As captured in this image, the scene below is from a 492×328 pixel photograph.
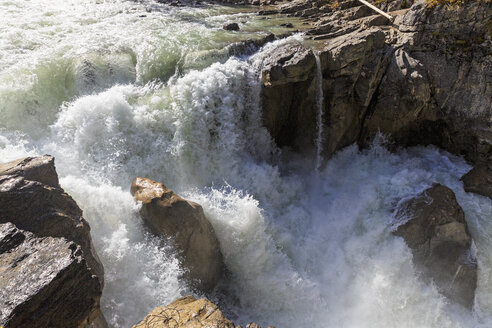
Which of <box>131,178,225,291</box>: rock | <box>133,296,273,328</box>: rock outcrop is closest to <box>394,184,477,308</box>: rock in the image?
<box>131,178,225,291</box>: rock

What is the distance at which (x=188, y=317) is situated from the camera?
368 centimetres

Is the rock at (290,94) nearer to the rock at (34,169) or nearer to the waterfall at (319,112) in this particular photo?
the waterfall at (319,112)

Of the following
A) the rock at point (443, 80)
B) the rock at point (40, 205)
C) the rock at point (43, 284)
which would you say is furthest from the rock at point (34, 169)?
the rock at point (443, 80)

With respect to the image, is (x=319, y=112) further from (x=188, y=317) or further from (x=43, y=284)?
(x=43, y=284)

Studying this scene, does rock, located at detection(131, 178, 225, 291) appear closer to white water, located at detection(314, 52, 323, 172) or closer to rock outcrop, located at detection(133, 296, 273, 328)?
rock outcrop, located at detection(133, 296, 273, 328)

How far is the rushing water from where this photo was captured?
6.30m

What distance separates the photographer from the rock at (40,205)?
14.6 ft

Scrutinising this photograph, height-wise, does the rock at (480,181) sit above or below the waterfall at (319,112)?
below

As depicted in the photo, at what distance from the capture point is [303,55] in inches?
318

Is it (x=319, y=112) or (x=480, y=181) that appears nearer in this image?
(x=480, y=181)

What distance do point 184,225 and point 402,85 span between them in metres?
7.02

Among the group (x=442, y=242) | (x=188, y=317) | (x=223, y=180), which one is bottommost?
(x=442, y=242)

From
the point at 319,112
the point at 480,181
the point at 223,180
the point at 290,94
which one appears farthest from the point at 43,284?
the point at 480,181

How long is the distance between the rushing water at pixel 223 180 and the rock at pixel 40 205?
2.92ft
